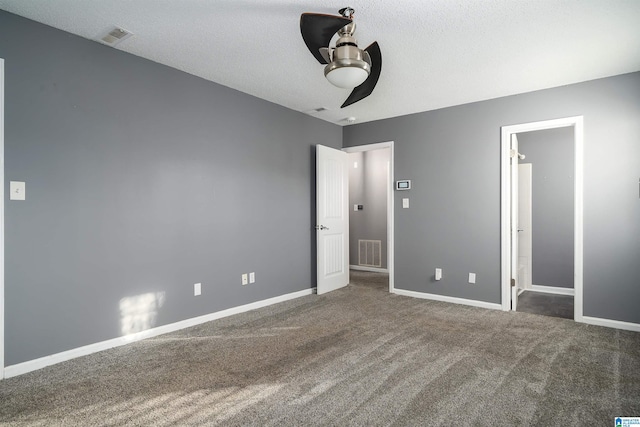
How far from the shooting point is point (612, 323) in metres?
3.43

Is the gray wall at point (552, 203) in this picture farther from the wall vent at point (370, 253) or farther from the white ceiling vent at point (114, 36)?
the white ceiling vent at point (114, 36)

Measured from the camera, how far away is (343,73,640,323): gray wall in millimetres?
3400

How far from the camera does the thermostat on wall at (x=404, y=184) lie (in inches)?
191

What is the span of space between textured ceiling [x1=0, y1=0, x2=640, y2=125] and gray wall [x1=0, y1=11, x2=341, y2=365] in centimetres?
28

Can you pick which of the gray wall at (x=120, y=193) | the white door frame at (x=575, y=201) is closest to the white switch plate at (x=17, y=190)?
the gray wall at (x=120, y=193)

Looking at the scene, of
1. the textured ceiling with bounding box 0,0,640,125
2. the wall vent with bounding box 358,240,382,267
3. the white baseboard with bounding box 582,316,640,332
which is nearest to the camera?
the textured ceiling with bounding box 0,0,640,125

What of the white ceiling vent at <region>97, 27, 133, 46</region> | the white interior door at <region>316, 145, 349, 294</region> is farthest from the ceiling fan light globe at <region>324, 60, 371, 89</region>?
the white interior door at <region>316, 145, 349, 294</region>

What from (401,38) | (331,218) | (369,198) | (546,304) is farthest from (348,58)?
(369,198)

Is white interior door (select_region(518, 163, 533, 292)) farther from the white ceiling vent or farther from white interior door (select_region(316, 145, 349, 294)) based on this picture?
the white ceiling vent

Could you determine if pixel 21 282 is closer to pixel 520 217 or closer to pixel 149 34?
pixel 149 34

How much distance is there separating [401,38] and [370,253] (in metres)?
4.70

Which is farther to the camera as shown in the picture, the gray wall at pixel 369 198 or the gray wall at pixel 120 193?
the gray wall at pixel 369 198

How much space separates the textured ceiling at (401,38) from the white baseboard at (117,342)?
249cm

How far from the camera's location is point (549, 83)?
12.0 ft
